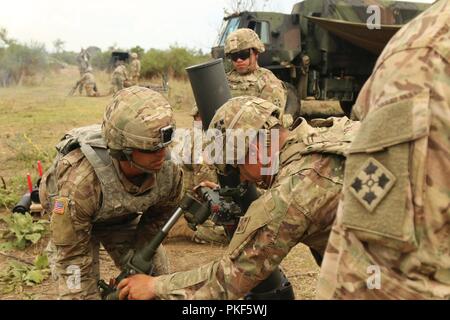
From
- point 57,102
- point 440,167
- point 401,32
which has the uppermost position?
point 401,32

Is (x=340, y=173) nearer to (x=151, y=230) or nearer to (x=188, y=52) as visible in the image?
(x=151, y=230)

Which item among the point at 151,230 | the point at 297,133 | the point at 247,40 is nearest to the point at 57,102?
the point at 247,40

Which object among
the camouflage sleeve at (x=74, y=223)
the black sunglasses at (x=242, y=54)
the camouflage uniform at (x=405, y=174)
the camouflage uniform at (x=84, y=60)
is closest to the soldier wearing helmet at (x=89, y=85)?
the camouflage uniform at (x=84, y=60)

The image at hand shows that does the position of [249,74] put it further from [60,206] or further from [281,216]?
[281,216]

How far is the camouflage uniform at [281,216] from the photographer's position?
6.19 ft

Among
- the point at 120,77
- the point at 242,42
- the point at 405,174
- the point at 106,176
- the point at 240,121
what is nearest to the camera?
the point at 405,174

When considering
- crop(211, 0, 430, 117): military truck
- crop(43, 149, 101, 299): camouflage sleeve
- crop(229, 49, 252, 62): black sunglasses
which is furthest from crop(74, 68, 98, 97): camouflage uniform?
crop(43, 149, 101, 299): camouflage sleeve

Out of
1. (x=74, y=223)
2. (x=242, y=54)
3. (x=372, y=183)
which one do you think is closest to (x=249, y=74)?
(x=242, y=54)

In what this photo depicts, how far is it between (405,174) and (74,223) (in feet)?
6.18

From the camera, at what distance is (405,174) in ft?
3.30

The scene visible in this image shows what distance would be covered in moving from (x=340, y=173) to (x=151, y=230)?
1.53m

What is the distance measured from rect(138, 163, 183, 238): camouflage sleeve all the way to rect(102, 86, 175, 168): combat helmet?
514 millimetres

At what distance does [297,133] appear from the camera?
2.08m

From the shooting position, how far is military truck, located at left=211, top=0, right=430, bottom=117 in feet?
31.0
